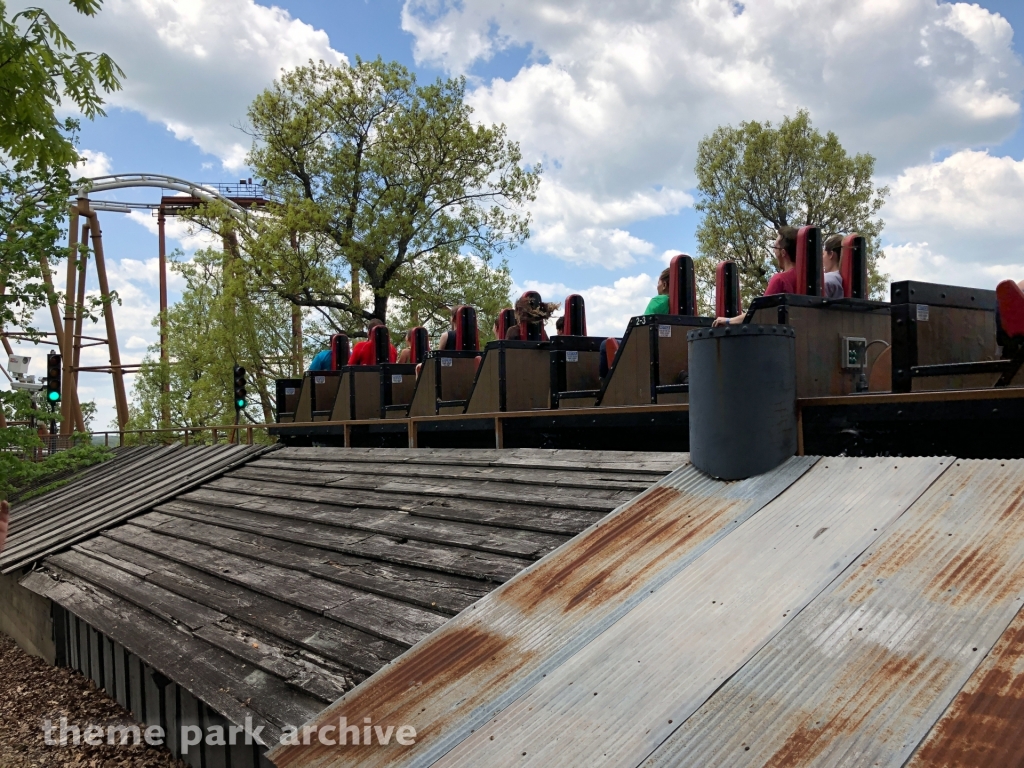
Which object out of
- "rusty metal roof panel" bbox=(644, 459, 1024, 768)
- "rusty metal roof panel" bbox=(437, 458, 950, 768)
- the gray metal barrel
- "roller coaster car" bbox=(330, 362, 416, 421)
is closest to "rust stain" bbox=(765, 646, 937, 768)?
"rusty metal roof panel" bbox=(644, 459, 1024, 768)

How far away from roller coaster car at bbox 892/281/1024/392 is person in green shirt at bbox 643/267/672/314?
7.46 ft

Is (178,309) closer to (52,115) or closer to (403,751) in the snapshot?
(52,115)

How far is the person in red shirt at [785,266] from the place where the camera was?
5453 millimetres

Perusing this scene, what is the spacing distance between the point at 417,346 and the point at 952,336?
7.46m

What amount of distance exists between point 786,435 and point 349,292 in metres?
20.1

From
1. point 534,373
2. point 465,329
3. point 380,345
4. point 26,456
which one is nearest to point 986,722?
point 534,373

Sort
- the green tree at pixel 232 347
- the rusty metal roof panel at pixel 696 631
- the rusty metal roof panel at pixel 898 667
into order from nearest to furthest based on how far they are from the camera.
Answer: the rusty metal roof panel at pixel 898 667
the rusty metal roof panel at pixel 696 631
the green tree at pixel 232 347

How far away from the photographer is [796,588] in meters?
3.14

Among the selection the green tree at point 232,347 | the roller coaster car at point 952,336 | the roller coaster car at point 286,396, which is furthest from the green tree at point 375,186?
the roller coaster car at point 952,336

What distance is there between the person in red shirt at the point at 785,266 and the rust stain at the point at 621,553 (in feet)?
5.81

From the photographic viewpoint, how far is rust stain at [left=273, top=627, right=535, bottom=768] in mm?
3205

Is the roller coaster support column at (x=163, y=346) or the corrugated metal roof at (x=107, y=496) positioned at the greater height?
the roller coaster support column at (x=163, y=346)

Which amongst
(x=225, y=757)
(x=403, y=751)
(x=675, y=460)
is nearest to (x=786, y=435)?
(x=675, y=460)

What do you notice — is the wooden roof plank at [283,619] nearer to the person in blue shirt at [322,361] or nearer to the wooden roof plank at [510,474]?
the wooden roof plank at [510,474]
